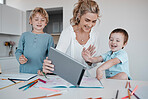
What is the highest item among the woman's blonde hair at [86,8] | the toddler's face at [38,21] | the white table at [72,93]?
the woman's blonde hair at [86,8]

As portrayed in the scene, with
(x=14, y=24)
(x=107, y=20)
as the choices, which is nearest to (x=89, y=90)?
(x=107, y=20)

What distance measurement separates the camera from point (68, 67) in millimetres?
779

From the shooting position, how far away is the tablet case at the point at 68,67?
2.40 feet

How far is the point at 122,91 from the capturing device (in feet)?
2.37

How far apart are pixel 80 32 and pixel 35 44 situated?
1.78 feet

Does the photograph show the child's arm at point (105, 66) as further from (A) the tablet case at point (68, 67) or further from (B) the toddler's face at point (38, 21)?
(B) the toddler's face at point (38, 21)

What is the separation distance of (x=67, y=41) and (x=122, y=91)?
3.05ft

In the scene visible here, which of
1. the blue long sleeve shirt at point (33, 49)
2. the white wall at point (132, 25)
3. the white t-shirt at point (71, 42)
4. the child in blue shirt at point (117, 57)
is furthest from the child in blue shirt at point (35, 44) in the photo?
the white wall at point (132, 25)

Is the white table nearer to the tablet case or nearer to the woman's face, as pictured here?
the tablet case

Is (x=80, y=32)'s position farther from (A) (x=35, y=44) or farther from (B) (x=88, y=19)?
(A) (x=35, y=44)

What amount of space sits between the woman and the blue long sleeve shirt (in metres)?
0.21

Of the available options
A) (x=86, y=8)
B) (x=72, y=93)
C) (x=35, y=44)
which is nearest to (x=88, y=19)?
(x=86, y=8)

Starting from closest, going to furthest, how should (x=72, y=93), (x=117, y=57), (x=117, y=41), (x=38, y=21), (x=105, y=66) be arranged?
(x=72, y=93)
(x=105, y=66)
(x=117, y=57)
(x=117, y=41)
(x=38, y=21)

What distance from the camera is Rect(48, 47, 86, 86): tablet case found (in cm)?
73
